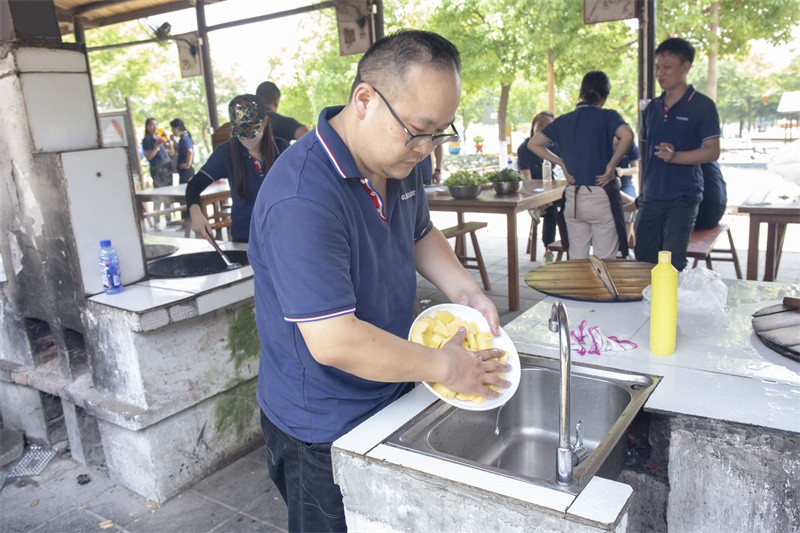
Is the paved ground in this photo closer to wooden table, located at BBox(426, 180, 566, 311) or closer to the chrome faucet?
the chrome faucet

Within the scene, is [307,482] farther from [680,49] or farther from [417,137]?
[680,49]

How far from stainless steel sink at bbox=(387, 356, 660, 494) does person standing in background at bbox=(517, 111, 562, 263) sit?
197 inches

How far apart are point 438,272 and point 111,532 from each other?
6.68 feet

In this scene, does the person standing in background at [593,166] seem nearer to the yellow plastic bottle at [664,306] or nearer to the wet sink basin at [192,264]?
the wet sink basin at [192,264]

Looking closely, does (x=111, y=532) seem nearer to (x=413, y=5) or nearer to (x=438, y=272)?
(x=438, y=272)

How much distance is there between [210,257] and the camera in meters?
3.79

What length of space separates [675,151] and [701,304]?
2.52 meters

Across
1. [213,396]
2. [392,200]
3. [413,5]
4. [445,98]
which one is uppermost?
[413,5]

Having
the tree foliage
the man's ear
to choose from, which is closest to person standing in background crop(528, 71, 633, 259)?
the man's ear

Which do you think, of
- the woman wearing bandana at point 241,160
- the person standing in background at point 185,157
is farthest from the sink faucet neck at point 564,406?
the person standing in background at point 185,157

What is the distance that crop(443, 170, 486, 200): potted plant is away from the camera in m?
5.76

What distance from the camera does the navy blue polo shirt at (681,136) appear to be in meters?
4.33

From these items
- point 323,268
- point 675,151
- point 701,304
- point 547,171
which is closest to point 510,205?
point 675,151

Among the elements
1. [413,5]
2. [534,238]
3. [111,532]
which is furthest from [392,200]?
[413,5]
